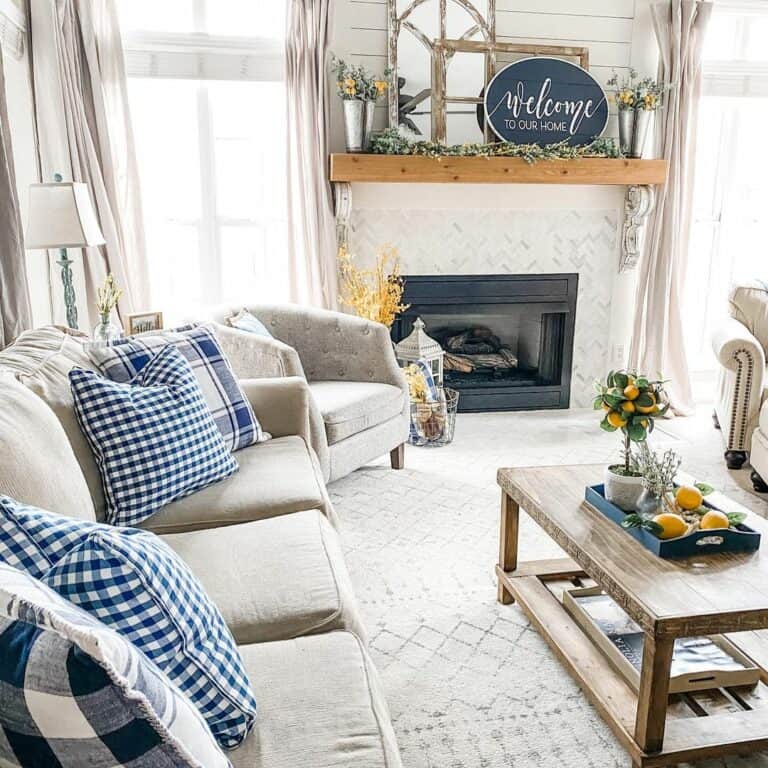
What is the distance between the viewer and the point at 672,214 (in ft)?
14.8

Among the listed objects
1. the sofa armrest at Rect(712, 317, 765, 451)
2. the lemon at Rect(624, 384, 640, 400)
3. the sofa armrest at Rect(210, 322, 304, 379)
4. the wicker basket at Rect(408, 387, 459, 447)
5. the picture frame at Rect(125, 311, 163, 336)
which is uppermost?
the lemon at Rect(624, 384, 640, 400)

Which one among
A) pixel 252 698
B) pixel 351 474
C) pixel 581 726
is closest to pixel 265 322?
pixel 351 474

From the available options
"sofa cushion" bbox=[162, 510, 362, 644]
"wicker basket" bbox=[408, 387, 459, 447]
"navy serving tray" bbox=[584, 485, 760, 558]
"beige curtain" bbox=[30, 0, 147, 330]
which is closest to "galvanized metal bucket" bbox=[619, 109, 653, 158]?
"wicker basket" bbox=[408, 387, 459, 447]

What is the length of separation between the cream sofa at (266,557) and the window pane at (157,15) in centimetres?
244

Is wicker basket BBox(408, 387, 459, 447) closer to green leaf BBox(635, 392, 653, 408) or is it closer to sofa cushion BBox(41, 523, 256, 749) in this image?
green leaf BBox(635, 392, 653, 408)

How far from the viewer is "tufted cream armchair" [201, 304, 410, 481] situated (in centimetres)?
297

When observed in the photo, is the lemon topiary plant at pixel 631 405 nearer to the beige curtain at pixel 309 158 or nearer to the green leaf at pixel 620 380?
the green leaf at pixel 620 380

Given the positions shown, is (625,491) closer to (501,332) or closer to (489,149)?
(489,149)

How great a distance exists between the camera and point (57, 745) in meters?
0.66

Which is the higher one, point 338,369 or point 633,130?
point 633,130

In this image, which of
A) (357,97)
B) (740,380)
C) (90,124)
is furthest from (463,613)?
(90,124)

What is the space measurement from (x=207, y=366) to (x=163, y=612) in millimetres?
1414

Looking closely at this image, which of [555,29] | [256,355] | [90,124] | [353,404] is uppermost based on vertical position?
[555,29]

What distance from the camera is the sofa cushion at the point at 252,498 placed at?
1939 millimetres
